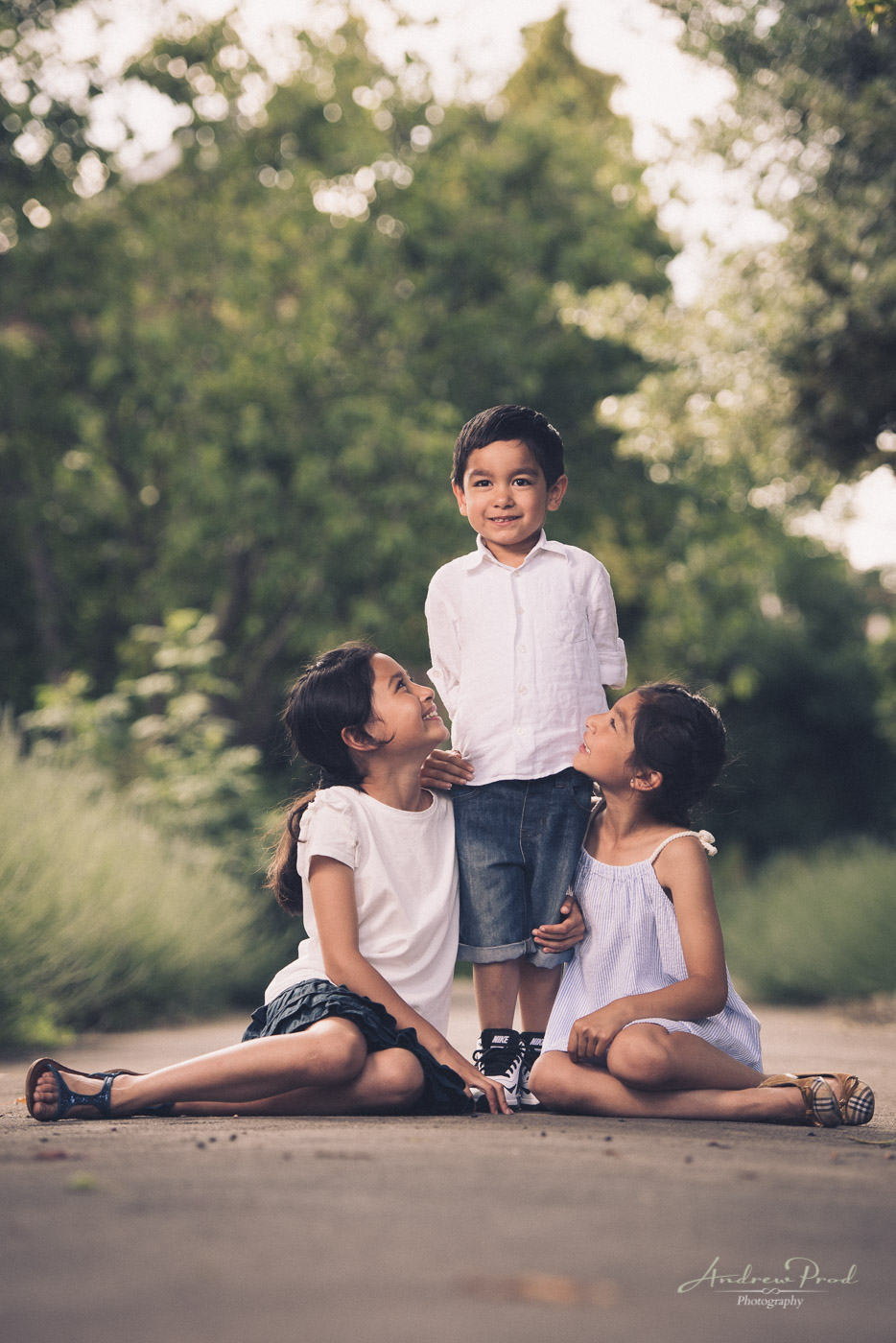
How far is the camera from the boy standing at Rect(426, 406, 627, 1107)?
3865 millimetres

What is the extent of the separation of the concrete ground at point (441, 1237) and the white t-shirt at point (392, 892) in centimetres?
71

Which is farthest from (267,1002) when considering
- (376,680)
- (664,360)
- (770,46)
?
(664,360)

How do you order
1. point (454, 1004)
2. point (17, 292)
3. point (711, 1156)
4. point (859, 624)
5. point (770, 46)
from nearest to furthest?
point (711, 1156) → point (770, 46) → point (454, 1004) → point (17, 292) → point (859, 624)

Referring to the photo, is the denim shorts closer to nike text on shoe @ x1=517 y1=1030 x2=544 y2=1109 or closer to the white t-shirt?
the white t-shirt

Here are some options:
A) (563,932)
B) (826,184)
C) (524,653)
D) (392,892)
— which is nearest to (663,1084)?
(563,932)

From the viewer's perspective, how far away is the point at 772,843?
2362 centimetres

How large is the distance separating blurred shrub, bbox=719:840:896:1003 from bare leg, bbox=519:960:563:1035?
6.76m

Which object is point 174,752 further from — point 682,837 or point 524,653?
point 682,837

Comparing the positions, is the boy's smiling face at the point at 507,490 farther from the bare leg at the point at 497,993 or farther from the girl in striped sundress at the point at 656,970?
the bare leg at the point at 497,993

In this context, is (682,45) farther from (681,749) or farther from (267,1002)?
(267,1002)

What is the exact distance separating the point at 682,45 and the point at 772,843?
52.4 ft

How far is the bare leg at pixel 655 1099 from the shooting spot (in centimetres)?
345

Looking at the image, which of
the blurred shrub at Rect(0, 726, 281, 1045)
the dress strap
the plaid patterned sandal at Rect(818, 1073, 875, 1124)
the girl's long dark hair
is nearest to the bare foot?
the girl's long dark hair

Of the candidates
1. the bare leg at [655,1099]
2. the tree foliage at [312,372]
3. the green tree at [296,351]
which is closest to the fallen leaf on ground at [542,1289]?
the bare leg at [655,1099]
